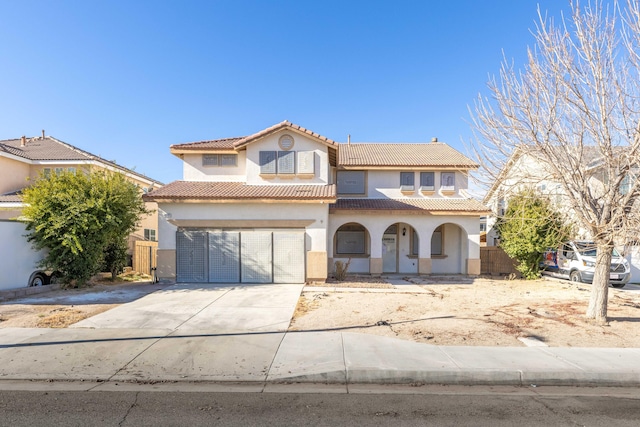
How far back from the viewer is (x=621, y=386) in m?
5.15

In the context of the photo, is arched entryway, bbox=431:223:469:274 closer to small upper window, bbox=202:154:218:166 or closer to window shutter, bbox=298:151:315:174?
window shutter, bbox=298:151:315:174

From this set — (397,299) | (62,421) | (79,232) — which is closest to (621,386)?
(397,299)

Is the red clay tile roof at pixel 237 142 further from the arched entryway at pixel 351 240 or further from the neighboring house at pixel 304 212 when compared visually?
the arched entryway at pixel 351 240

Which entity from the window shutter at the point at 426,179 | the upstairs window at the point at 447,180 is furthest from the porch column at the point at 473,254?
the window shutter at the point at 426,179

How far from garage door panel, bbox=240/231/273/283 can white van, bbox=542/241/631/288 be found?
12.1m

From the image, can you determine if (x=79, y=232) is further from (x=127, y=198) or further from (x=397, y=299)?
(x=397, y=299)

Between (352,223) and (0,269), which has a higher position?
(352,223)

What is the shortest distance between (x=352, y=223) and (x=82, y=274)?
39.9 ft

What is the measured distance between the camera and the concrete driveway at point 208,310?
7.61 metres

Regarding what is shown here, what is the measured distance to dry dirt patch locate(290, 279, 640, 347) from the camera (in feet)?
22.9

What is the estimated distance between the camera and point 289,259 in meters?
13.3

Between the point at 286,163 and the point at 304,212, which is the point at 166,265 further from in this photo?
the point at 286,163

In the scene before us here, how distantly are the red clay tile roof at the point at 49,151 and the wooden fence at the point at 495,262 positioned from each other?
76.9ft

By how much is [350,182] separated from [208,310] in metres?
11.3
